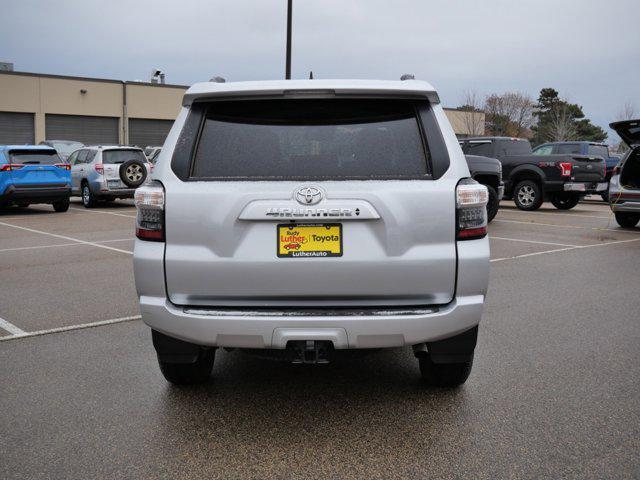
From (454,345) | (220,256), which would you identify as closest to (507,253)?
(454,345)

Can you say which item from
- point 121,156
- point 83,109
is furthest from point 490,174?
point 83,109

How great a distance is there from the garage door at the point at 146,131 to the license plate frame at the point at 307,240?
40.9m

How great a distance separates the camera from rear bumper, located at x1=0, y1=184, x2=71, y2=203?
16.6 metres

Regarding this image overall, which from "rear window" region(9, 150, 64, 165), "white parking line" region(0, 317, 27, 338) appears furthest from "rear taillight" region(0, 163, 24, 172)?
"white parking line" region(0, 317, 27, 338)

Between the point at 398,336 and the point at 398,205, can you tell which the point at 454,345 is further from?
the point at 398,205

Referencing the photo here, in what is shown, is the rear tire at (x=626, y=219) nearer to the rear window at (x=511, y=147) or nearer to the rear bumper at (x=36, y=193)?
the rear window at (x=511, y=147)

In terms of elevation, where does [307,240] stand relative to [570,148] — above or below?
below

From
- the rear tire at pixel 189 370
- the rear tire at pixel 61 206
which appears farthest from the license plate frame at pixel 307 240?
the rear tire at pixel 61 206

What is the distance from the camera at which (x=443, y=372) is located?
419 centimetres

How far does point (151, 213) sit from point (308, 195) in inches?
34.3

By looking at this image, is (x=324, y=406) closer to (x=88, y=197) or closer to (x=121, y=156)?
(x=121, y=156)

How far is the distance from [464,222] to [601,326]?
3.05 metres

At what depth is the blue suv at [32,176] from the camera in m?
16.6

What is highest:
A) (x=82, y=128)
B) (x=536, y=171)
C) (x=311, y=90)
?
(x=82, y=128)
